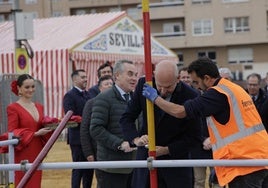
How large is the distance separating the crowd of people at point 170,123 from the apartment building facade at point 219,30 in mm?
46343

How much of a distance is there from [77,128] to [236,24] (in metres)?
47.1

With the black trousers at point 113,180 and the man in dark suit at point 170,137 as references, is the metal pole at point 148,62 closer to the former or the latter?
the man in dark suit at point 170,137

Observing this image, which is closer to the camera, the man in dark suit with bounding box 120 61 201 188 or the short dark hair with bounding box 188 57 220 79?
the short dark hair with bounding box 188 57 220 79

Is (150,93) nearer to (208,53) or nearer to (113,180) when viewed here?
(113,180)

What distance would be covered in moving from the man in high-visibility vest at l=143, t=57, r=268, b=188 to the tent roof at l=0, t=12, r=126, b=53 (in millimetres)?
15083

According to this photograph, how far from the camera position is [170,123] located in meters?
6.00

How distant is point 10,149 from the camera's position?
6629 millimetres

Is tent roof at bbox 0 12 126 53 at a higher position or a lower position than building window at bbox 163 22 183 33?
lower

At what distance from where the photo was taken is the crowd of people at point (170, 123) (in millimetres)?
5285

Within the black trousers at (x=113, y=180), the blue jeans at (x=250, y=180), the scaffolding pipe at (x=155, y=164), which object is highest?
the scaffolding pipe at (x=155, y=164)

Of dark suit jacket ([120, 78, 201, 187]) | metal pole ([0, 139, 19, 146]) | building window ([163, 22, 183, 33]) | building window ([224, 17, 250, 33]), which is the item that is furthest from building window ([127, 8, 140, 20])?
dark suit jacket ([120, 78, 201, 187])

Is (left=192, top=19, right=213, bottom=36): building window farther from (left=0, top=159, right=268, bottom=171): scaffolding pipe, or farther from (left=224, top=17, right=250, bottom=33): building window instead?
(left=0, top=159, right=268, bottom=171): scaffolding pipe

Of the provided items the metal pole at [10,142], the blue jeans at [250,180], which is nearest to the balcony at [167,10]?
the metal pole at [10,142]

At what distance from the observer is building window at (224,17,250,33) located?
181ft
